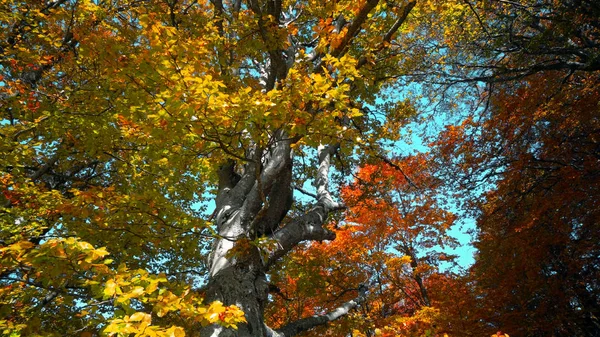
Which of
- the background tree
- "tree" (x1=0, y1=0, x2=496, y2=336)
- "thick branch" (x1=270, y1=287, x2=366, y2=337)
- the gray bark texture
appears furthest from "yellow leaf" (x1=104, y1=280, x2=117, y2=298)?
the background tree

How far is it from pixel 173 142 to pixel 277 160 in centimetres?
141

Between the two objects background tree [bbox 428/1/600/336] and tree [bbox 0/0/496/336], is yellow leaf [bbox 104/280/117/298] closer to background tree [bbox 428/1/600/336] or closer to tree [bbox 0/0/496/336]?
tree [bbox 0/0/496/336]

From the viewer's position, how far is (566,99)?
797 cm

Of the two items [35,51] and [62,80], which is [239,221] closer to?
[35,51]

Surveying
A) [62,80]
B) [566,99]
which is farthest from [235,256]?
[566,99]

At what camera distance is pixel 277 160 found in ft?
16.1

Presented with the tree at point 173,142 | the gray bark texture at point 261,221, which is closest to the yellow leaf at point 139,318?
the tree at point 173,142

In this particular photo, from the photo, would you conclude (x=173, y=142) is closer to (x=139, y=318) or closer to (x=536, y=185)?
(x=139, y=318)

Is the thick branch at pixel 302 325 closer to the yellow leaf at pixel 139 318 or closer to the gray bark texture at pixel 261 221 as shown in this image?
the gray bark texture at pixel 261 221

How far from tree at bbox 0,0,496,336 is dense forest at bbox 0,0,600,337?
32 mm

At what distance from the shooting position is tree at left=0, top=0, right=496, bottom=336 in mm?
2503

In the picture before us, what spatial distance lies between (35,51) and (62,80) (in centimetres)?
108

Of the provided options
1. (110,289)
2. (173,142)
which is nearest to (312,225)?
(173,142)

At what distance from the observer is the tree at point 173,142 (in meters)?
2.50
